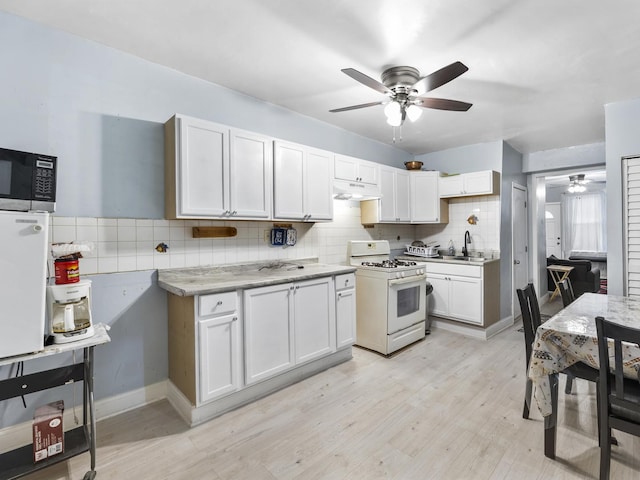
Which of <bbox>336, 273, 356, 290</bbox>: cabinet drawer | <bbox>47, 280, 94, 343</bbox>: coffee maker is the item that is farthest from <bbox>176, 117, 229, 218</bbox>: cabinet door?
<bbox>336, 273, 356, 290</bbox>: cabinet drawer

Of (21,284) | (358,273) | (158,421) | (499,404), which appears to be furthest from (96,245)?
(499,404)

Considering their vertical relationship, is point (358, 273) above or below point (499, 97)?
below

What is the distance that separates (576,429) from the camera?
2023 mm

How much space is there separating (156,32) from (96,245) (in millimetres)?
1474

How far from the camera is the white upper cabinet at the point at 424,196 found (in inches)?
174

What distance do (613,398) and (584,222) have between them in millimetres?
8717

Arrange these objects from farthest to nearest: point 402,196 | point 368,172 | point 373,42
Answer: point 402,196
point 368,172
point 373,42

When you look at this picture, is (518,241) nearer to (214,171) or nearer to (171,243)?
(214,171)

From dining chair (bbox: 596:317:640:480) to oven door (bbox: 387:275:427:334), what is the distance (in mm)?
1845

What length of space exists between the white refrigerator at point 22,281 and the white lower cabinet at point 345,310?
83.9 inches

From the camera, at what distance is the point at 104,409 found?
2.19 m

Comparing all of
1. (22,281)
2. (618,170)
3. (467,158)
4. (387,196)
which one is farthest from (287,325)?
(467,158)

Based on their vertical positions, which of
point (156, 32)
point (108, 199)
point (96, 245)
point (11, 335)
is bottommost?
point (11, 335)

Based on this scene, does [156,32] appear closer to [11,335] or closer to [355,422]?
[11,335]
